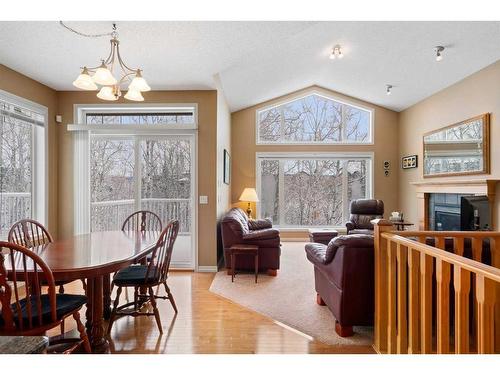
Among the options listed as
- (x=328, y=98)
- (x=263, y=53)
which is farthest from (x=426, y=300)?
(x=328, y=98)

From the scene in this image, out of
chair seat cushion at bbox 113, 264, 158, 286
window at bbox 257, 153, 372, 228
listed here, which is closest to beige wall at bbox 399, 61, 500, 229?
window at bbox 257, 153, 372, 228

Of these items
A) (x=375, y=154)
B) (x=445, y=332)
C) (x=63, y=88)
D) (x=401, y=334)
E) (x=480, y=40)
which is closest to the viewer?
(x=445, y=332)

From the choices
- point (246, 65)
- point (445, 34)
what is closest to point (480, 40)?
point (445, 34)

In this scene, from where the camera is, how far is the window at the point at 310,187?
712cm

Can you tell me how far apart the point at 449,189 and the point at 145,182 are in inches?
201

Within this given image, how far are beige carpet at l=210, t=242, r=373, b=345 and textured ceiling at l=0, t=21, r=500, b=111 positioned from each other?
9.44 feet

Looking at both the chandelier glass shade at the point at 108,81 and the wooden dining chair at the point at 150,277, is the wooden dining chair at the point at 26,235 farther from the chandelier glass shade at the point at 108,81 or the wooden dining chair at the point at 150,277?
the chandelier glass shade at the point at 108,81

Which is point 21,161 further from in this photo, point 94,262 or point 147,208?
point 94,262

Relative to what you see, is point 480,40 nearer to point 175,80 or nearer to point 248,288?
point 175,80

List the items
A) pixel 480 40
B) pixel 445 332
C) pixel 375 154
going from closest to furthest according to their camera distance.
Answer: pixel 445 332 < pixel 480 40 < pixel 375 154

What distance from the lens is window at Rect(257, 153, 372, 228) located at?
281 inches

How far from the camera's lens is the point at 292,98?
7051mm

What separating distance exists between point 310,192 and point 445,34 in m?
4.06

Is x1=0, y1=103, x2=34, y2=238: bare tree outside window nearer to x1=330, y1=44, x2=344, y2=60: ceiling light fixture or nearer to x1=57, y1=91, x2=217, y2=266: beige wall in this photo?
x1=57, y1=91, x2=217, y2=266: beige wall
